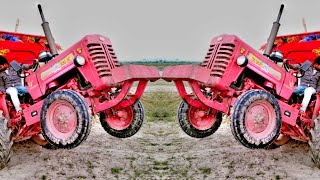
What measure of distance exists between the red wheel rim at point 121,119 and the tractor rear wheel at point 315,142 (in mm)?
3555

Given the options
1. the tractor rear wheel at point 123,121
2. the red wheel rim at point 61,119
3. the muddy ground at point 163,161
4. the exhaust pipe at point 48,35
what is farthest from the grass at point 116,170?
the exhaust pipe at point 48,35

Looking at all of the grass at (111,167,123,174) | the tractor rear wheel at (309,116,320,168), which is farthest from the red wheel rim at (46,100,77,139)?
the tractor rear wheel at (309,116,320,168)

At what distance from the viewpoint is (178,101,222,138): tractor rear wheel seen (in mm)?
9500

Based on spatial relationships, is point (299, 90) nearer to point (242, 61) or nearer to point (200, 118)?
point (242, 61)

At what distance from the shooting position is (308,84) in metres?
9.32

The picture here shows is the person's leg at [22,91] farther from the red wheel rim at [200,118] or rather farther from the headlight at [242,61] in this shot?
the headlight at [242,61]

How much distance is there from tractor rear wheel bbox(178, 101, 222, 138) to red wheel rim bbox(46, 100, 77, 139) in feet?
8.55

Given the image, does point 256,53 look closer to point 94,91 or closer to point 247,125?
point 247,125

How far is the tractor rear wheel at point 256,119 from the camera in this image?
7.62 m

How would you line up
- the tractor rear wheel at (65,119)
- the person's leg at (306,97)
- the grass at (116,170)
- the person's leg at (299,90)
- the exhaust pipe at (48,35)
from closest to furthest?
1. the tractor rear wheel at (65,119)
2. the grass at (116,170)
3. the person's leg at (306,97)
4. the person's leg at (299,90)
5. the exhaust pipe at (48,35)

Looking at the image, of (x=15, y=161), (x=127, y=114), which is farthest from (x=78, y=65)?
(x=15, y=161)

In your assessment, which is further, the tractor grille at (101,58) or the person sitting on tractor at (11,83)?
the person sitting on tractor at (11,83)

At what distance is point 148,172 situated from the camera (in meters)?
8.31

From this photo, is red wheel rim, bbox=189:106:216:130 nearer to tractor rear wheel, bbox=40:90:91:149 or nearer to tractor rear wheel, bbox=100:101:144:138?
tractor rear wheel, bbox=100:101:144:138
